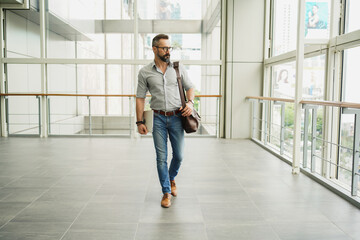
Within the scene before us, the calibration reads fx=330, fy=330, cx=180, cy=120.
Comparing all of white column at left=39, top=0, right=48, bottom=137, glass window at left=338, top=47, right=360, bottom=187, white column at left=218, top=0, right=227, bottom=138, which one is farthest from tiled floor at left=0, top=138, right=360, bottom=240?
white column at left=39, top=0, right=48, bottom=137

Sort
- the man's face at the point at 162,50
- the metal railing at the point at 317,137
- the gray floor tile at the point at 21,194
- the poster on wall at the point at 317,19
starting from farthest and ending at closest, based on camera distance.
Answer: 1. the poster on wall at the point at 317,19
2. the gray floor tile at the point at 21,194
3. the metal railing at the point at 317,137
4. the man's face at the point at 162,50

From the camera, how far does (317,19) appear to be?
4.21 m

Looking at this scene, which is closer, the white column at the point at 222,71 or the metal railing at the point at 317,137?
the metal railing at the point at 317,137

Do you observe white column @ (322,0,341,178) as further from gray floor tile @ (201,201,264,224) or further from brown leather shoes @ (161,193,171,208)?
brown leather shoes @ (161,193,171,208)

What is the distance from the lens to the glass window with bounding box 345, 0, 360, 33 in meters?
3.53

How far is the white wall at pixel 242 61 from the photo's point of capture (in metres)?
6.48

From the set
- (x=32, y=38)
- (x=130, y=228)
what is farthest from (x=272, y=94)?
(x=32, y=38)

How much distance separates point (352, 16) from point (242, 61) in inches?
121

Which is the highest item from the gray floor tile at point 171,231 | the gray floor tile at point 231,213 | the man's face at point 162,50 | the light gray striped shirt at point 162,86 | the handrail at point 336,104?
the man's face at point 162,50

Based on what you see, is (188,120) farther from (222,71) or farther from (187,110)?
(222,71)

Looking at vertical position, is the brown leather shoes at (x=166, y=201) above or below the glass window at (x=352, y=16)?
below

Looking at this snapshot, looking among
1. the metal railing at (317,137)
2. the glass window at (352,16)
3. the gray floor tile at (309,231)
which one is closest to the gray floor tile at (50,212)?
the gray floor tile at (309,231)

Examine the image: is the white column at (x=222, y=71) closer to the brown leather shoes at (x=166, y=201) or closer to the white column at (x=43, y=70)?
the white column at (x=43, y=70)

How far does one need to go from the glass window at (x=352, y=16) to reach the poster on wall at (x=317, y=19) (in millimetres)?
296
